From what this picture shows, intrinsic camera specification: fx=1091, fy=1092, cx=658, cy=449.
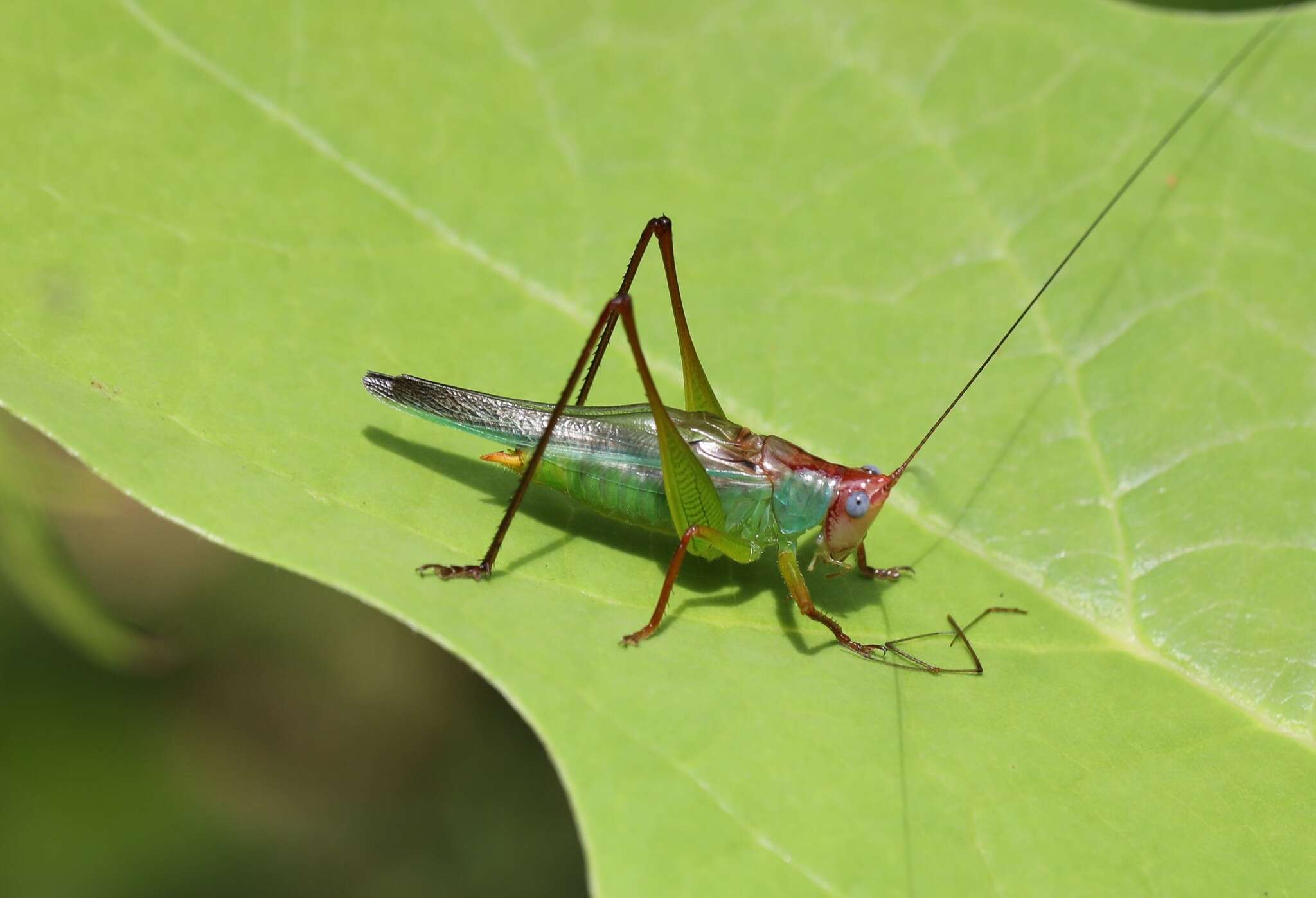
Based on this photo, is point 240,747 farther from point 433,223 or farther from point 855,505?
point 855,505

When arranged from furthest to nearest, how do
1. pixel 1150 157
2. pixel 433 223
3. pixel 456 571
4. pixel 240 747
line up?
pixel 240 747 → pixel 1150 157 → pixel 433 223 → pixel 456 571

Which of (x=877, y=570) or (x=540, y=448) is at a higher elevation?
(x=540, y=448)

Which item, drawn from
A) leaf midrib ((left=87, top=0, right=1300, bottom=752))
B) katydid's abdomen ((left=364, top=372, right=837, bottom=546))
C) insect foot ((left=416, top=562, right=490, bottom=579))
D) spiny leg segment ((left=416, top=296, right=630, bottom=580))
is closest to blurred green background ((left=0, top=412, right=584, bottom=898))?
leaf midrib ((left=87, top=0, right=1300, bottom=752))

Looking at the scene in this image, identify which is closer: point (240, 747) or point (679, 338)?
point (679, 338)

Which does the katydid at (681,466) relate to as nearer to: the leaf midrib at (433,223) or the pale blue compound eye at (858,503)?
the pale blue compound eye at (858,503)

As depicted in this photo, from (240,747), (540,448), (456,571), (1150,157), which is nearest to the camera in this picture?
(456,571)

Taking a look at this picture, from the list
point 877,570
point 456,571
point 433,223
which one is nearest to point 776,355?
point 877,570

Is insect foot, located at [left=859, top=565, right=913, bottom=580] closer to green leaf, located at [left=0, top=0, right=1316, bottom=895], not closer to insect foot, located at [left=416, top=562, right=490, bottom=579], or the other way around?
green leaf, located at [left=0, top=0, right=1316, bottom=895]
